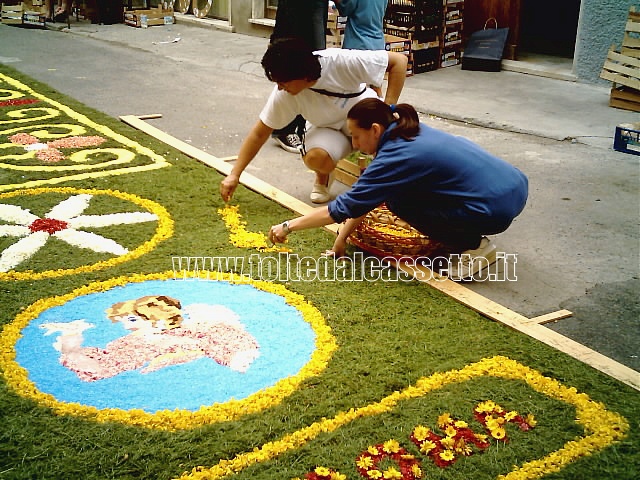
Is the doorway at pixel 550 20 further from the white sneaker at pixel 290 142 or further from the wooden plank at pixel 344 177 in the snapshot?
the wooden plank at pixel 344 177

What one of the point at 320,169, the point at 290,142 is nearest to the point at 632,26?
the point at 290,142

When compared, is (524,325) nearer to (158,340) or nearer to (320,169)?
(158,340)

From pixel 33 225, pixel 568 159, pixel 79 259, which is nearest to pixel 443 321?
pixel 79 259

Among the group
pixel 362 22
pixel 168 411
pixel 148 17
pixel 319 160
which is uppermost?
pixel 362 22

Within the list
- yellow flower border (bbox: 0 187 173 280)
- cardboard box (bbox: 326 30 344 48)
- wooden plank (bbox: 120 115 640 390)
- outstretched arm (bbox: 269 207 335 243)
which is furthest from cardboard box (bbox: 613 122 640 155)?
cardboard box (bbox: 326 30 344 48)

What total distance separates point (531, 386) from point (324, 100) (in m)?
1.99

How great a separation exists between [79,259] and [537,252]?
2.28 metres

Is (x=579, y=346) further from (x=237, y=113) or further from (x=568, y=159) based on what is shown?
(x=237, y=113)

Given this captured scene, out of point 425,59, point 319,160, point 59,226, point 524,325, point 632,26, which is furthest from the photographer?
point 425,59

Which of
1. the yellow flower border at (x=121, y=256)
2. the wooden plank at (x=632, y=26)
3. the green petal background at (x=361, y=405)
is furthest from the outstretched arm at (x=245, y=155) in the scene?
the wooden plank at (x=632, y=26)

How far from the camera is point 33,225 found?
370 centimetres

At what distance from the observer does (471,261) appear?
3320mm

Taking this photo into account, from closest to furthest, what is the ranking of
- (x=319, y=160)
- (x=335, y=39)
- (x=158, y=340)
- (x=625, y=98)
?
(x=158, y=340), (x=319, y=160), (x=625, y=98), (x=335, y=39)

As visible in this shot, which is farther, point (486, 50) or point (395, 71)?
point (486, 50)
